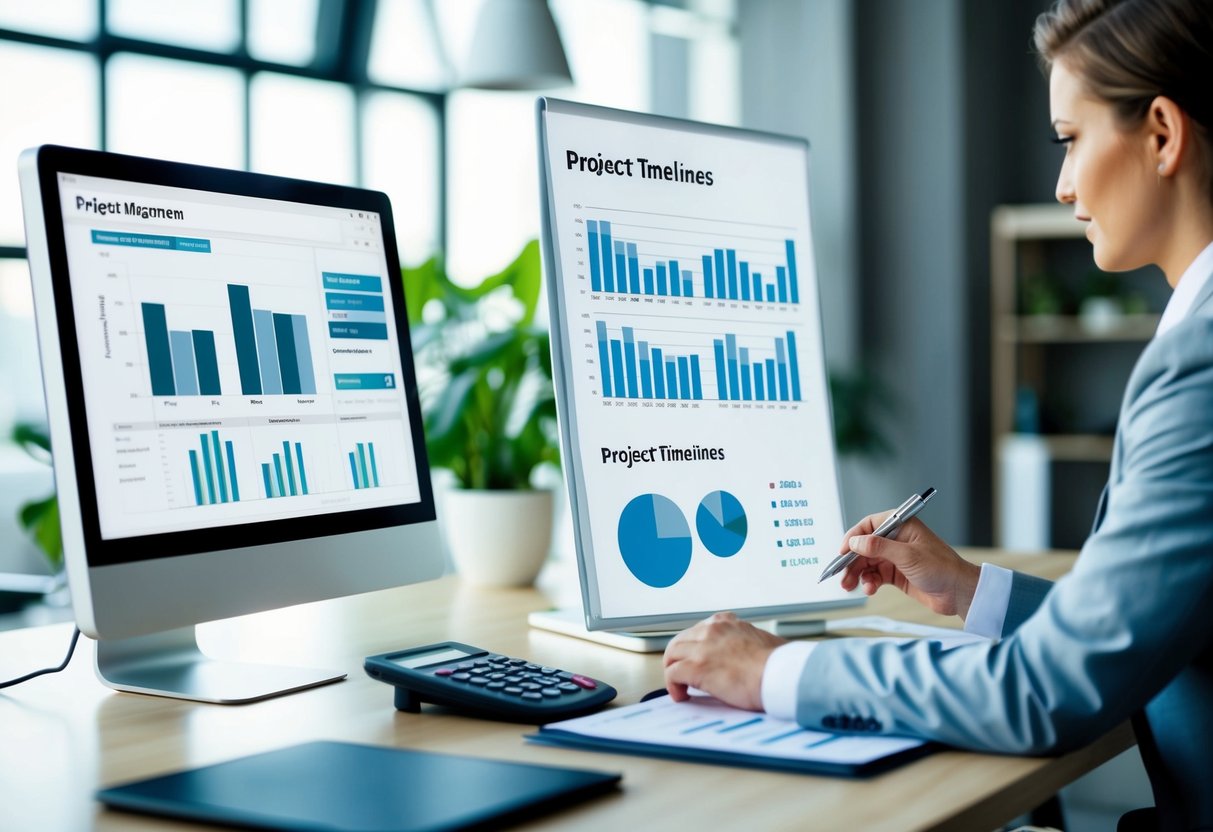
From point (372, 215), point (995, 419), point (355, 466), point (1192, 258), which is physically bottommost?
point (995, 419)

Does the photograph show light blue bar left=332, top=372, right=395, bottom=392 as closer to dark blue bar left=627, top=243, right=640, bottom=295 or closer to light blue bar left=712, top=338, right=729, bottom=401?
dark blue bar left=627, top=243, right=640, bottom=295

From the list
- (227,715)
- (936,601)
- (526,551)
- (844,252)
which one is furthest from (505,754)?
(844,252)

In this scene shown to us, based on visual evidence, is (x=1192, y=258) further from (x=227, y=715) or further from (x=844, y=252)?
(x=844, y=252)

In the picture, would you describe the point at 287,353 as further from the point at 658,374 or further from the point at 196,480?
the point at 658,374

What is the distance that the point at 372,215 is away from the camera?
1.42 meters

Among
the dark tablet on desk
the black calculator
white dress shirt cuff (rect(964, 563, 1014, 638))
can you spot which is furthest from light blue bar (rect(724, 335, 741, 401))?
the dark tablet on desk

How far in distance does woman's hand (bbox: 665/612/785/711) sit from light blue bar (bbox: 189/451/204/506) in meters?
0.47

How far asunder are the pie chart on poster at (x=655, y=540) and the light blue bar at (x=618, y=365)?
0.42 feet

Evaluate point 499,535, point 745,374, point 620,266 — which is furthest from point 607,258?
point 499,535

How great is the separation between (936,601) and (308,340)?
0.74 meters

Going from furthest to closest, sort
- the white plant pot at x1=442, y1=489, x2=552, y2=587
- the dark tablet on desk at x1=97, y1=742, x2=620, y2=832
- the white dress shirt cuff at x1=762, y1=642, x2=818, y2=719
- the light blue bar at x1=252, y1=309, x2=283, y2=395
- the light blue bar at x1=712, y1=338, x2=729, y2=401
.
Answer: the white plant pot at x1=442, y1=489, x2=552, y2=587
the light blue bar at x1=712, y1=338, x2=729, y2=401
the light blue bar at x1=252, y1=309, x2=283, y2=395
the white dress shirt cuff at x1=762, y1=642, x2=818, y2=719
the dark tablet on desk at x1=97, y1=742, x2=620, y2=832

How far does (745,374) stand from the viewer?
Answer: 5.27 feet

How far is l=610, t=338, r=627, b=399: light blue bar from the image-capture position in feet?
4.91

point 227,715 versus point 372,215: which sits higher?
point 372,215
